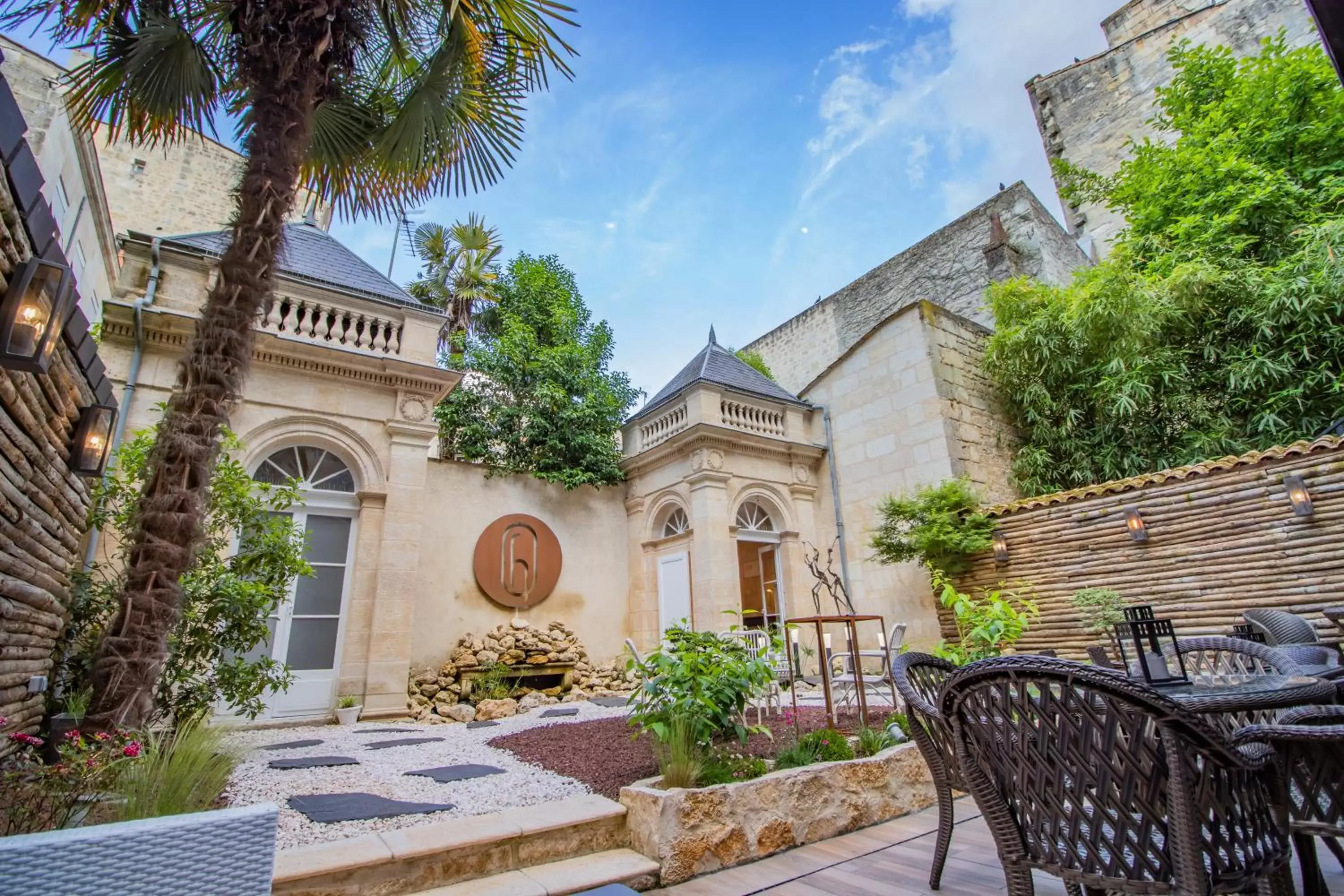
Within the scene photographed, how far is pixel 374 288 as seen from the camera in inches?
283

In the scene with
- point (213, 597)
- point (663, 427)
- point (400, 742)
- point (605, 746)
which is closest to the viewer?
point (213, 597)

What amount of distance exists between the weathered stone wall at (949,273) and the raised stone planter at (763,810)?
25.6 feet

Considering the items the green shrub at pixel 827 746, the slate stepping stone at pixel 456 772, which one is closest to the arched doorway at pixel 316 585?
the slate stepping stone at pixel 456 772

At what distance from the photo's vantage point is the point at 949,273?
11.4 metres

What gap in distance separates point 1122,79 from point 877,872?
16.2 m

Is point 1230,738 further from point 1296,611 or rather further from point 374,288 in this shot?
point 374,288

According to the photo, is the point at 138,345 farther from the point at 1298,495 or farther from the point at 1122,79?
the point at 1122,79

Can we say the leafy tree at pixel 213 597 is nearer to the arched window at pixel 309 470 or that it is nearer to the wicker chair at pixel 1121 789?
the arched window at pixel 309 470

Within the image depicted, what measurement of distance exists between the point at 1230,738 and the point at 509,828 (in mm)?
2303

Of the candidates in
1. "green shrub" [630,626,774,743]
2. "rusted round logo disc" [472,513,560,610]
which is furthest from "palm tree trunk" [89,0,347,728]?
"rusted round logo disc" [472,513,560,610]

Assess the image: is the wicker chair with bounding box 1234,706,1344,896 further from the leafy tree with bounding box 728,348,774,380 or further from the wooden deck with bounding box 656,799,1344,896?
the leafy tree with bounding box 728,348,774,380

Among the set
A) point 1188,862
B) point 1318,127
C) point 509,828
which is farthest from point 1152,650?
point 1318,127

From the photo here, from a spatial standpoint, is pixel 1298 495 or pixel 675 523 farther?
pixel 675 523

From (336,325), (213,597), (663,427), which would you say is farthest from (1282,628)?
(336,325)
